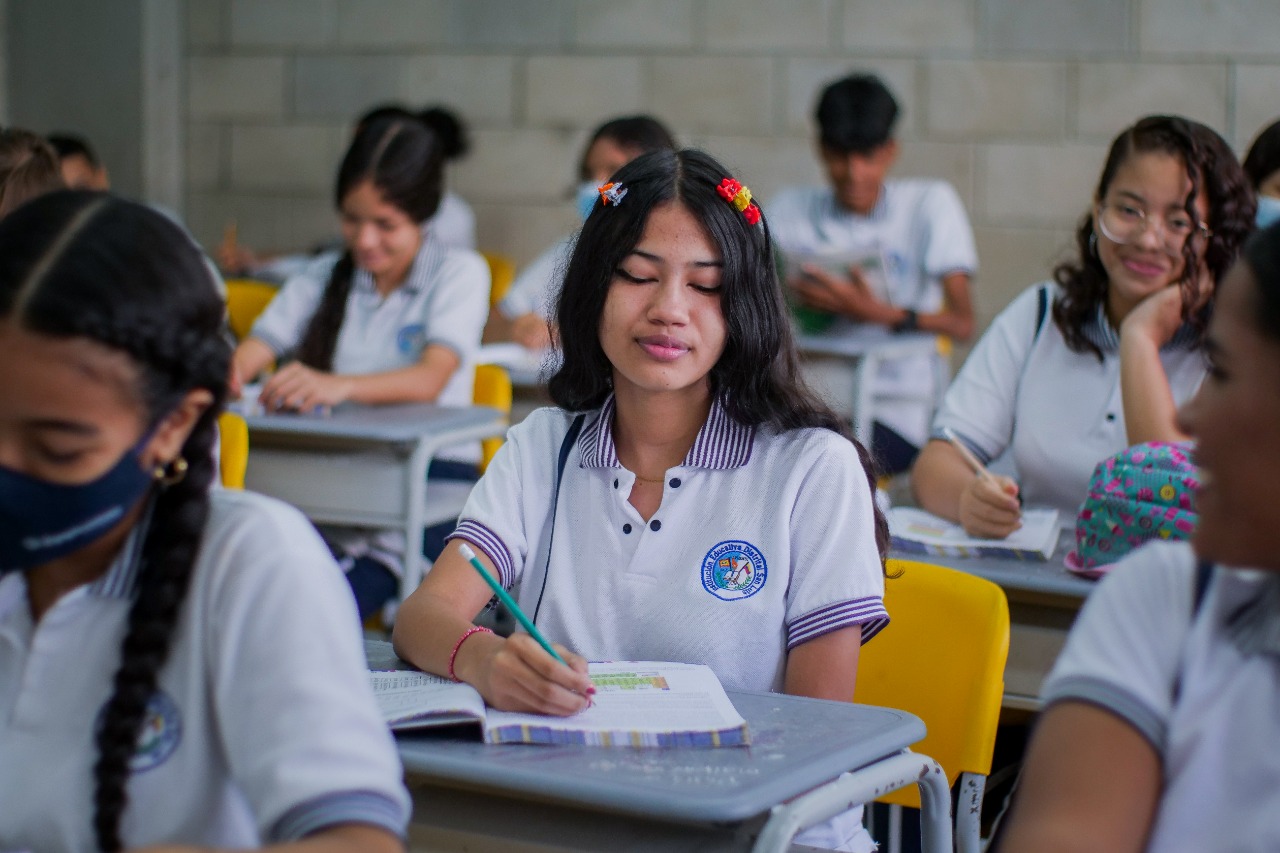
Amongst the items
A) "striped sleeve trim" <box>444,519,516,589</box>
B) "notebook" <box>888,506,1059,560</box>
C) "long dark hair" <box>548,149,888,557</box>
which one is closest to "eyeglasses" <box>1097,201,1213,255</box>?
"notebook" <box>888,506,1059,560</box>

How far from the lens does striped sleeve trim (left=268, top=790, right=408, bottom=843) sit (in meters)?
0.95

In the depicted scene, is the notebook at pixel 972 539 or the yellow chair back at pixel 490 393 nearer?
the notebook at pixel 972 539

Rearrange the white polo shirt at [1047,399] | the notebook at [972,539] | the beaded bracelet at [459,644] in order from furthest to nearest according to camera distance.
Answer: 1. the white polo shirt at [1047,399]
2. the notebook at [972,539]
3. the beaded bracelet at [459,644]

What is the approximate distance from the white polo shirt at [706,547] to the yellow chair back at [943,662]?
108mm

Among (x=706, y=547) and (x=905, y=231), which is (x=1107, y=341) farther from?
(x=905, y=231)

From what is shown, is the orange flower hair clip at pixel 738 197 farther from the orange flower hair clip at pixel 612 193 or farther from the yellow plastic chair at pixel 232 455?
the yellow plastic chair at pixel 232 455

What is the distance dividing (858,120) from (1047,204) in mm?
1035

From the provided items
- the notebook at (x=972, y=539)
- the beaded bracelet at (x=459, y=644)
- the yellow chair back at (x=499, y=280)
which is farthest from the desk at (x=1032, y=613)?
the yellow chair back at (x=499, y=280)

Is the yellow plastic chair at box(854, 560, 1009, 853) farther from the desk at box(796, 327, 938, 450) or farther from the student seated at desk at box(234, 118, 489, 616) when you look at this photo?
the desk at box(796, 327, 938, 450)

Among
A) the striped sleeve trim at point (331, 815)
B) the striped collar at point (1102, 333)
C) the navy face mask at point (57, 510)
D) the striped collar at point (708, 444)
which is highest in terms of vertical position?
the navy face mask at point (57, 510)

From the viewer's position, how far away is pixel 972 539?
2279mm

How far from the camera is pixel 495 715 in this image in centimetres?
140

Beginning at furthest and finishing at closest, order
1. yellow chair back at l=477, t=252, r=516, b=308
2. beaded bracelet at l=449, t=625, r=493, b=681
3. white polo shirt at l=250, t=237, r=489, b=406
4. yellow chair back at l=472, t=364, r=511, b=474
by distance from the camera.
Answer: yellow chair back at l=477, t=252, r=516, b=308
white polo shirt at l=250, t=237, r=489, b=406
yellow chair back at l=472, t=364, r=511, b=474
beaded bracelet at l=449, t=625, r=493, b=681

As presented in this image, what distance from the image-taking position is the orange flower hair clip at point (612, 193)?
1.81 meters
